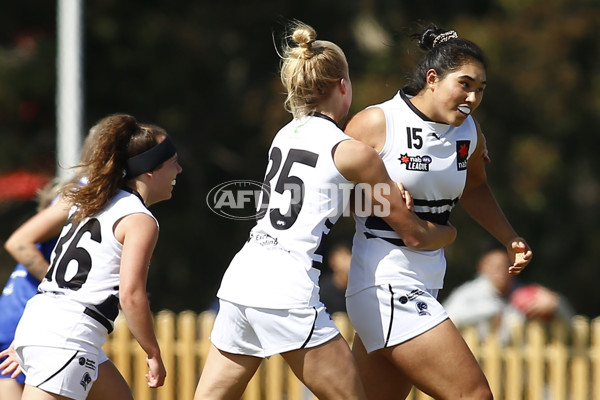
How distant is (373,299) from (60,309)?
1.23 m

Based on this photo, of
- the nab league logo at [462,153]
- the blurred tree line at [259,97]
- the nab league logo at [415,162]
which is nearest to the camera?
the nab league logo at [415,162]

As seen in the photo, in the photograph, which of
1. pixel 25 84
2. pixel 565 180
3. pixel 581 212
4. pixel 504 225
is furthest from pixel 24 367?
pixel 581 212

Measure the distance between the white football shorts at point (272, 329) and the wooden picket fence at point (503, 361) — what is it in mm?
3562

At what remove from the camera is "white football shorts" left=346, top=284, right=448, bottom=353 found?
3.69 m

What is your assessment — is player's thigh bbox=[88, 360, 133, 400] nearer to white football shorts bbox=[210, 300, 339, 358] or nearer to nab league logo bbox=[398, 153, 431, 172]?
white football shorts bbox=[210, 300, 339, 358]

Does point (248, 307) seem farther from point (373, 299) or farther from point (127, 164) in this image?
point (127, 164)

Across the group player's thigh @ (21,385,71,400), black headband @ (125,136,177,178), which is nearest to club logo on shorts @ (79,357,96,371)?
player's thigh @ (21,385,71,400)

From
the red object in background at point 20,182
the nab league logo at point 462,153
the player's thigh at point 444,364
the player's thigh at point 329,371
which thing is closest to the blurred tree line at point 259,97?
the red object in background at point 20,182

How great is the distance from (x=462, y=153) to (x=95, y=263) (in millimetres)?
1549

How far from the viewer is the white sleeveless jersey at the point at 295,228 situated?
353 centimetres

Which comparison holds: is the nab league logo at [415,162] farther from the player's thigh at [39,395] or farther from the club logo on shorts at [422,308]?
the player's thigh at [39,395]

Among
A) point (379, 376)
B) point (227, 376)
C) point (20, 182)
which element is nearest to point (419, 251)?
point (379, 376)

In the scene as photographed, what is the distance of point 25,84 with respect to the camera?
13.1 meters

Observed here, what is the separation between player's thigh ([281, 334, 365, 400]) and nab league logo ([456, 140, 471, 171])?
3.04 feet
